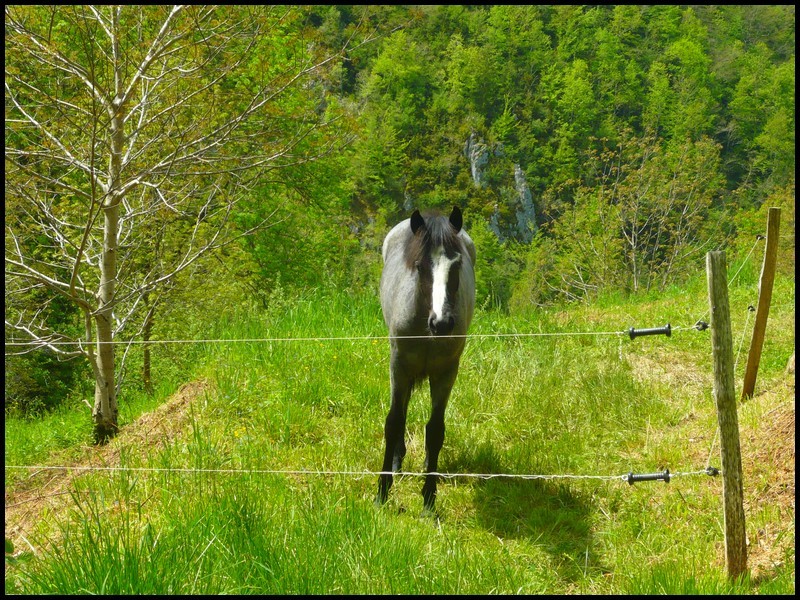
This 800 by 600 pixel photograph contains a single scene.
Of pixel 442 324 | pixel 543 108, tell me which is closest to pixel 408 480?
pixel 442 324

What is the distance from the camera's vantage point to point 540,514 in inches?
164

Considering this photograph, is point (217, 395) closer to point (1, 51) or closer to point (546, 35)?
point (1, 51)

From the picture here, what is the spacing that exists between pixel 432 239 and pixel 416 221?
0.53 feet

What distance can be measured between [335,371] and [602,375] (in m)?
2.57

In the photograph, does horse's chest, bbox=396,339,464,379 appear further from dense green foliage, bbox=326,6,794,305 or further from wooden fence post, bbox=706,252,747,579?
dense green foliage, bbox=326,6,794,305

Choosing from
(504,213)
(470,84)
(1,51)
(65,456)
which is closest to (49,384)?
(65,456)

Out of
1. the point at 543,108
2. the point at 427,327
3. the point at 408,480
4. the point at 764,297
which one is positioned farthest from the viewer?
the point at 543,108

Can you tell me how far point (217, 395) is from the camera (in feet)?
19.1

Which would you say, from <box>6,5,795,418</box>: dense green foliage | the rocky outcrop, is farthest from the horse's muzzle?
the rocky outcrop

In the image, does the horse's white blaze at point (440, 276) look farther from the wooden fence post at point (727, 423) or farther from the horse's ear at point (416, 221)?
the wooden fence post at point (727, 423)

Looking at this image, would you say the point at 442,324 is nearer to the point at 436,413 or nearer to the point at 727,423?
the point at 436,413

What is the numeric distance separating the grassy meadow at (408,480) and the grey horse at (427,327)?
0.31 meters

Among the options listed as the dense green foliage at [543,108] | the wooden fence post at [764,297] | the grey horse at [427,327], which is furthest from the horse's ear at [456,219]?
the dense green foliage at [543,108]

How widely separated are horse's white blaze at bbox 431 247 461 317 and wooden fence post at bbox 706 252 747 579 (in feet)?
4.93
